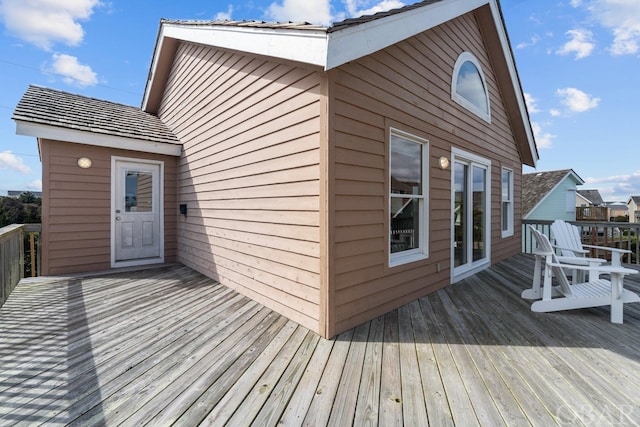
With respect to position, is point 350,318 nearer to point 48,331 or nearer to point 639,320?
point 48,331

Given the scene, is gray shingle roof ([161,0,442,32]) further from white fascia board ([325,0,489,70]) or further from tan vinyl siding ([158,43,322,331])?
Result: tan vinyl siding ([158,43,322,331])

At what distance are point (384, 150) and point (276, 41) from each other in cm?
145

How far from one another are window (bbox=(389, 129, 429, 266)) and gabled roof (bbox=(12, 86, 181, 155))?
439cm

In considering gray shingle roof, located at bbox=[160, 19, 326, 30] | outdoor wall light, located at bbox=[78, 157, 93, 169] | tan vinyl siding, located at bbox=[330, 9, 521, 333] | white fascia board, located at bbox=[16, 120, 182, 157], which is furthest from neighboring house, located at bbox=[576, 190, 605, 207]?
outdoor wall light, located at bbox=[78, 157, 93, 169]

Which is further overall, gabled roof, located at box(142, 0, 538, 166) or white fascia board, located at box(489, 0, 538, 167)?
white fascia board, located at box(489, 0, 538, 167)

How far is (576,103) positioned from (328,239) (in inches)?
949

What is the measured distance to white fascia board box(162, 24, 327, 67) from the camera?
6.87 ft

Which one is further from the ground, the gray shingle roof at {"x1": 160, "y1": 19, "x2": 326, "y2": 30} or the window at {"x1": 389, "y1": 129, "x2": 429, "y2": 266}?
the gray shingle roof at {"x1": 160, "y1": 19, "x2": 326, "y2": 30}

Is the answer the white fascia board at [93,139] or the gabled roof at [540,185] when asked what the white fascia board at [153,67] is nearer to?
the white fascia board at [93,139]

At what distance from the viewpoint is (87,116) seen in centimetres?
500

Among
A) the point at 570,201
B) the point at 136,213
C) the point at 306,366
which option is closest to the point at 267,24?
the point at 306,366

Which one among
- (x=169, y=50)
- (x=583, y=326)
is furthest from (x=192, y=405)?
(x=169, y=50)

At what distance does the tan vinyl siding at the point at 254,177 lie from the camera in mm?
2539

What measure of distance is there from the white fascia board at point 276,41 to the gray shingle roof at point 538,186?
1446 cm
